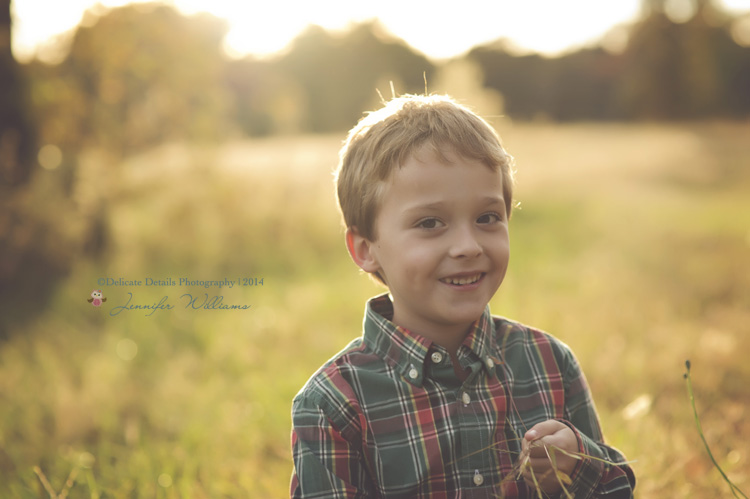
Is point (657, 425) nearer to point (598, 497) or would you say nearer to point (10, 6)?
point (598, 497)

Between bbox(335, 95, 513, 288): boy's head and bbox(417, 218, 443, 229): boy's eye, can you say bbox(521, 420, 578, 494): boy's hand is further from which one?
bbox(335, 95, 513, 288): boy's head

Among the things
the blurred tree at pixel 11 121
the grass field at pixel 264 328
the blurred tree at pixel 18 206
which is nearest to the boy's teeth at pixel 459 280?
the grass field at pixel 264 328

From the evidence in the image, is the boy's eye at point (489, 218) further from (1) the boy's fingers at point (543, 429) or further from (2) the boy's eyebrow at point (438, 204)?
(1) the boy's fingers at point (543, 429)

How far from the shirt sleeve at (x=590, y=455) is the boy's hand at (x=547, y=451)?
0.04 metres

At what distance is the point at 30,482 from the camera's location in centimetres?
258

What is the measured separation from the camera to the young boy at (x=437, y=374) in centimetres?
171

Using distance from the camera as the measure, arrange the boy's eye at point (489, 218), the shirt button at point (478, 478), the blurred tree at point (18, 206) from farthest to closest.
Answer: the blurred tree at point (18, 206) → the boy's eye at point (489, 218) → the shirt button at point (478, 478)

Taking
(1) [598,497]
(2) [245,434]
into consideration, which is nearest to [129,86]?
(2) [245,434]

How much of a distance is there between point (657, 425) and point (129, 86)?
6094 mm

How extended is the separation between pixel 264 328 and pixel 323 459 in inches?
119

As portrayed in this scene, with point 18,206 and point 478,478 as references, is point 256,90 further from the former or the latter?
point 478,478

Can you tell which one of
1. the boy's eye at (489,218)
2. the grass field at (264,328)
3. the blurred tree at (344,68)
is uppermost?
the blurred tree at (344,68)

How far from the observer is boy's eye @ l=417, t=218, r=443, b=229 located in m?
1.78

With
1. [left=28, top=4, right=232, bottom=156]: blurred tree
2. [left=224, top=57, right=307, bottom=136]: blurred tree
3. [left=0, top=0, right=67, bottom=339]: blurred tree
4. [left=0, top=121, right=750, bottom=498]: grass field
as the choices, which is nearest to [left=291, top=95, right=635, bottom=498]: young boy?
[left=0, top=121, right=750, bottom=498]: grass field
